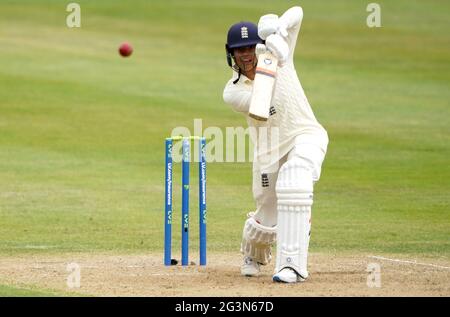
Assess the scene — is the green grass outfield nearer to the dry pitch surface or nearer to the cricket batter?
the dry pitch surface

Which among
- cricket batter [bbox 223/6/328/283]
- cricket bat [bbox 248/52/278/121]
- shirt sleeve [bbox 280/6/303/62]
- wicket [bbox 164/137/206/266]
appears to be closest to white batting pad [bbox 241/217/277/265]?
cricket batter [bbox 223/6/328/283]

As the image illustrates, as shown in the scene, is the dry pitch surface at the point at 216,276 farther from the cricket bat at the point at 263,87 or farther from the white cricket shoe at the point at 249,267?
the cricket bat at the point at 263,87

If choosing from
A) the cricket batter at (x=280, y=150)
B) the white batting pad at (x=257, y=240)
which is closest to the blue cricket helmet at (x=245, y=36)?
the cricket batter at (x=280, y=150)

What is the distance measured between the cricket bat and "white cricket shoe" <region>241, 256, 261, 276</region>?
141 cm

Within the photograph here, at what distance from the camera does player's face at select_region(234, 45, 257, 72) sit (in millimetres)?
8297

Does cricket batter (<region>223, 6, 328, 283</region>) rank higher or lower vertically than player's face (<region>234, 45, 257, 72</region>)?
lower

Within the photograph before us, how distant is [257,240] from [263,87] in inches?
Answer: 54.9

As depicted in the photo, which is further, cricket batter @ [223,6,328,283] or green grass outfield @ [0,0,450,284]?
green grass outfield @ [0,0,450,284]

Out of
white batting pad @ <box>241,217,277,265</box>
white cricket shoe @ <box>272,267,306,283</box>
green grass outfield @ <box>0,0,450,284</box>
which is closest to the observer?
white cricket shoe @ <box>272,267,306,283</box>

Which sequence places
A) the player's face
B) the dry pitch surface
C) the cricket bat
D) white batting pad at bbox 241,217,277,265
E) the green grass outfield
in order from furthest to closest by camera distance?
the green grass outfield → white batting pad at bbox 241,217,277,265 → the player's face → the cricket bat → the dry pitch surface

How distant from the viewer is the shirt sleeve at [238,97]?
824 centimetres

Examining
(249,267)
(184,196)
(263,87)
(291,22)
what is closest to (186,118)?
(184,196)

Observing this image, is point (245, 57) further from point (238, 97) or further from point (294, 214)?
point (294, 214)
